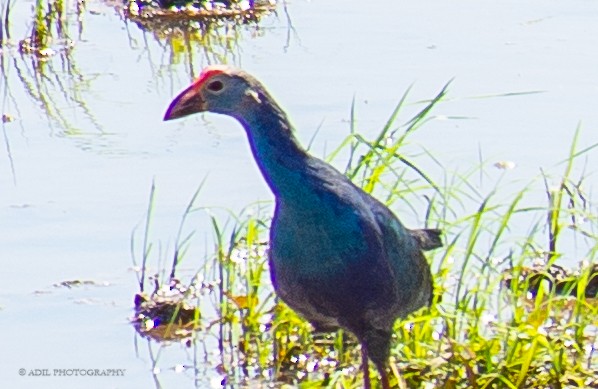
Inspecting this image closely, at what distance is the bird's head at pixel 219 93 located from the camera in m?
4.79

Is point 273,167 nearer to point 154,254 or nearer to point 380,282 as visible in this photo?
point 380,282

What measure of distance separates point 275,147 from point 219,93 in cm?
21

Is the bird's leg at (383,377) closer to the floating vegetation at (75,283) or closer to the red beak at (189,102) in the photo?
the red beak at (189,102)

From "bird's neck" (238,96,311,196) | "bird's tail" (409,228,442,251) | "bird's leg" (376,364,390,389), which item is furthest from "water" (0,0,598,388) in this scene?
"bird's neck" (238,96,311,196)

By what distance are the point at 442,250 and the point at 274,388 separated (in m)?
0.92

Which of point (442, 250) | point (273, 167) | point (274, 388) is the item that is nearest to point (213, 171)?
point (442, 250)

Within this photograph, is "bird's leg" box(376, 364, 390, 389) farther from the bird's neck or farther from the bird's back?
the bird's neck

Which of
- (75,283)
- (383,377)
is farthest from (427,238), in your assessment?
(75,283)

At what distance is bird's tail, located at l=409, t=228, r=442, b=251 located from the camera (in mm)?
5255

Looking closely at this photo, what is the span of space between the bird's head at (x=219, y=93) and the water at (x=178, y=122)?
105cm

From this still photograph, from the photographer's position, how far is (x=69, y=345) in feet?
18.7

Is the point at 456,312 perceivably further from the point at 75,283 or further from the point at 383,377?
the point at 75,283

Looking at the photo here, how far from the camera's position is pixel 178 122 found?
25.5 feet

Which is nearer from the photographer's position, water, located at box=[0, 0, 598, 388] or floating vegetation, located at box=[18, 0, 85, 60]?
water, located at box=[0, 0, 598, 388]
